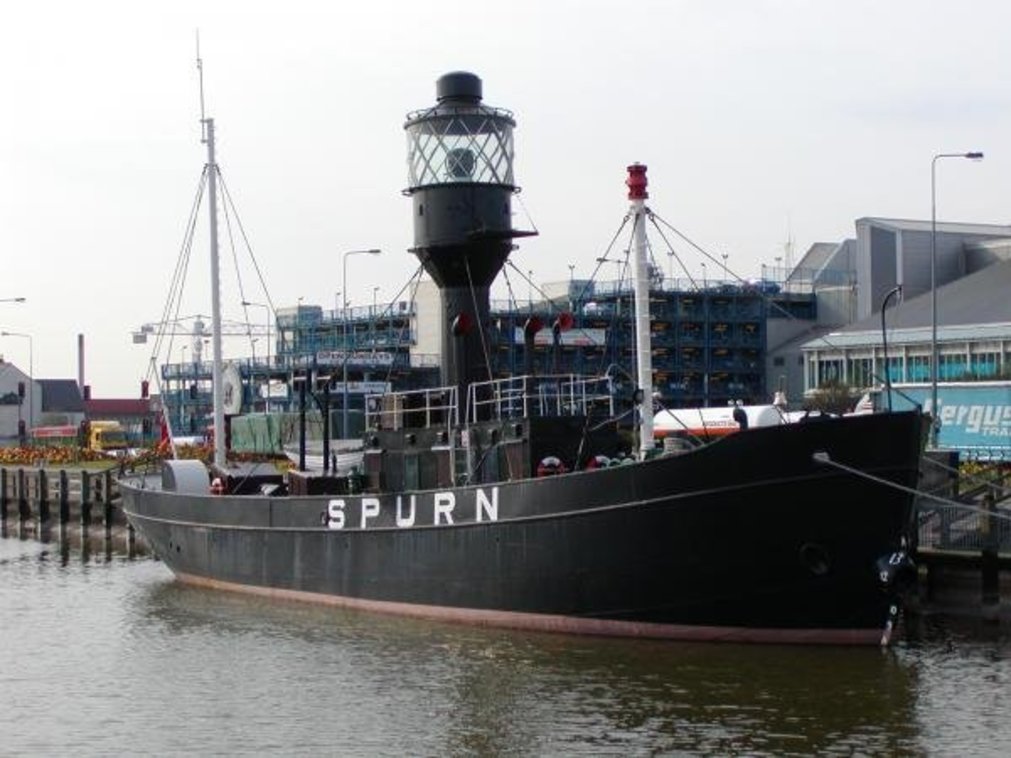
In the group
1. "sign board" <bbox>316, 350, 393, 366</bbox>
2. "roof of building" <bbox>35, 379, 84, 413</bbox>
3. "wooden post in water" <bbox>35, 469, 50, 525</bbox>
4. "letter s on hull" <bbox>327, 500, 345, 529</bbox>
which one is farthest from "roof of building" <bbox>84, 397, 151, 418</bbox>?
"letter s on hull" <bbox>327, 500, 345, 529</bbox>

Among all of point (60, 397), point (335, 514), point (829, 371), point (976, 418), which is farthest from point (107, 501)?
point (60, 397)

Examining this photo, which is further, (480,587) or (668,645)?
(480,587)

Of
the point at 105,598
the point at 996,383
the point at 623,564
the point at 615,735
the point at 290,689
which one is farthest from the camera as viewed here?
the point at 996,383

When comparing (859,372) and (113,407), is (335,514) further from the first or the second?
(113,407)

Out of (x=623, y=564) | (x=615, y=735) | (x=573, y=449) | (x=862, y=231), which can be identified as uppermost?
(x=862, y=231)

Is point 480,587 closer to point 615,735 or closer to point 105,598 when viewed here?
point 615,735

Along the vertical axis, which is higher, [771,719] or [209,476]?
[209,476]

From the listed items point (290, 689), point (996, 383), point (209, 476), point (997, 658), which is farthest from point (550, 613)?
point (996, 383)

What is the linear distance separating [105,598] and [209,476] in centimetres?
520

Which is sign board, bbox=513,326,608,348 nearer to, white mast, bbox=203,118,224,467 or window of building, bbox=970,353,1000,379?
window of building, bbox=970,353,1000,379

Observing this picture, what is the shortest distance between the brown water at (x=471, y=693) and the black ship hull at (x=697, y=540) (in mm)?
417

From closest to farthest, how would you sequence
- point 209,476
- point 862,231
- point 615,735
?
1. point 615,735
2. point 209,476
3. point 862,231

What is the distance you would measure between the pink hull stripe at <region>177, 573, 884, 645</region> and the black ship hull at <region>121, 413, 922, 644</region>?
22mm

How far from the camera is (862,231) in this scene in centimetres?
8594
